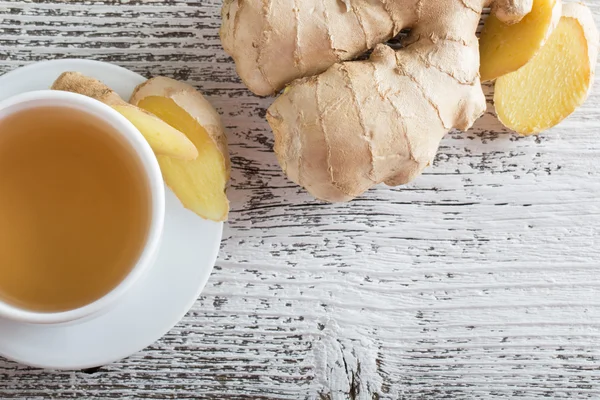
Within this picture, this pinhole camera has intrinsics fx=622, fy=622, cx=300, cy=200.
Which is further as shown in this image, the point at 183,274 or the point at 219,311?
the point at 219,311

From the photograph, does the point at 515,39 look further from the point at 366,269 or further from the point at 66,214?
the point at 66,214

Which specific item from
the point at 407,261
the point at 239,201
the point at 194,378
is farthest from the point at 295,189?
the point at 194,378

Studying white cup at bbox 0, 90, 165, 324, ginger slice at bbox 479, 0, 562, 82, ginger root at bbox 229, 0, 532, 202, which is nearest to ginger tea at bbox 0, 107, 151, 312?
white cup at bbox 0, 90, 165, 324

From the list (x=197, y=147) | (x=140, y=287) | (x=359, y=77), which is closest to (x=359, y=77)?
(x=359, y=77)

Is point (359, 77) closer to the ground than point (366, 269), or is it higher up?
higher up

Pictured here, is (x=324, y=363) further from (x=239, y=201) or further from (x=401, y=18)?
(x=401, y=18)

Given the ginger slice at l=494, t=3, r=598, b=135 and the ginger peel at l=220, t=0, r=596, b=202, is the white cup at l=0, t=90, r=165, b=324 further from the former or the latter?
the ginger slice at l=494, t=3, r=598, b=135
